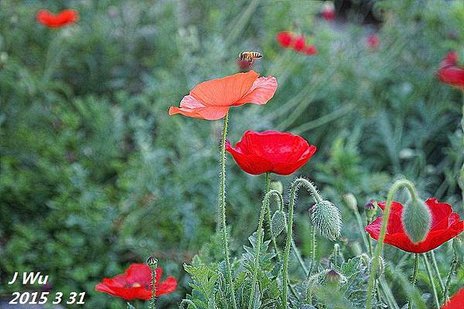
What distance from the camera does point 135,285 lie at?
1.41 m

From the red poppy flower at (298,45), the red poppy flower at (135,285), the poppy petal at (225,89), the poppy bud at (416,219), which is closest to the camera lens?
the poppy bud at (416,219)

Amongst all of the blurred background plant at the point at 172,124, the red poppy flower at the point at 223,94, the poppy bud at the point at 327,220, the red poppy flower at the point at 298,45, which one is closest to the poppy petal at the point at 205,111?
the red poppy flower at the point at 223,94

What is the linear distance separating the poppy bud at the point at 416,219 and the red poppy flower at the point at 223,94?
273mm

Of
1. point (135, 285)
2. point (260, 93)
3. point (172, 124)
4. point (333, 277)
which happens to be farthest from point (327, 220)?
point (172, 124)

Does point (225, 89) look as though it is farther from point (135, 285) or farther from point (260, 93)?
point (135, 285)

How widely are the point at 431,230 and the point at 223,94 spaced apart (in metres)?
0.36

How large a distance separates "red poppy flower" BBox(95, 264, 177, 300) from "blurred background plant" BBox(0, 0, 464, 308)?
0.41 m

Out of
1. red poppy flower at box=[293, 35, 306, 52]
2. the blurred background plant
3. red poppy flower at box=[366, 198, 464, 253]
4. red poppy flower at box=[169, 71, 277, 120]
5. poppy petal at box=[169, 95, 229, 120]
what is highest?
red poppy flower at box=[169, 71, 277, 120]

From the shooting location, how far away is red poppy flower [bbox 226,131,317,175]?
1.21 metres

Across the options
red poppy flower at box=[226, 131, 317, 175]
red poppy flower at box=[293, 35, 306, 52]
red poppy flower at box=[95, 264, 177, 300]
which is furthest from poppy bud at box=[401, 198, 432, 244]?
red poppy flower at box=[293, 35, 306, 52]

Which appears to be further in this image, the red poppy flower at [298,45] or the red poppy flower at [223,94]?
the red poppy flower at [298,45]

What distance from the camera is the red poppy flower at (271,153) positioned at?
121cm

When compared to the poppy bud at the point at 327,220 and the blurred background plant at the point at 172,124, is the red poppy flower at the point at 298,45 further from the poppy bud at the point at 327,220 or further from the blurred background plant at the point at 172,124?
the poppy bud at the point at 327,220

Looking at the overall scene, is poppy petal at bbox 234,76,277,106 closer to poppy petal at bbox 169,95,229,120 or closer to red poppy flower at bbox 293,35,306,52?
poppy petal at bbox 169,95,229,120
